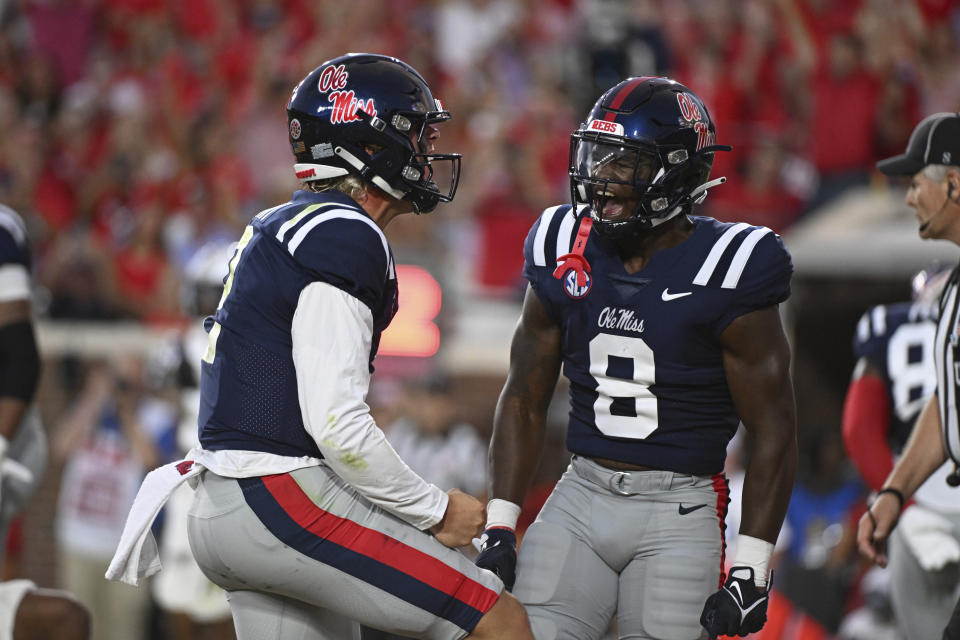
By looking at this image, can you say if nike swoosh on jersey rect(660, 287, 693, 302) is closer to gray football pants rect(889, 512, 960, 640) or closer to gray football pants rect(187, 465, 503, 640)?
gray football pants rect(187, 465, 503, 640)

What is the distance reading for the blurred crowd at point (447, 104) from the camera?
29.6 feet

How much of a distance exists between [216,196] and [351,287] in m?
6.50

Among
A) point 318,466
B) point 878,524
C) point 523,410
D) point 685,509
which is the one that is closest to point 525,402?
point 523,410

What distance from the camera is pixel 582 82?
32.0 ft

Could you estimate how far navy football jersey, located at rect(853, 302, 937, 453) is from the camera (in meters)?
4.85

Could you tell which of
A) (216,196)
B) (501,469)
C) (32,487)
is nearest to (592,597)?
(501,469)

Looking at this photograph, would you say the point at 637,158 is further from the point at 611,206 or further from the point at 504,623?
the point at 504,623

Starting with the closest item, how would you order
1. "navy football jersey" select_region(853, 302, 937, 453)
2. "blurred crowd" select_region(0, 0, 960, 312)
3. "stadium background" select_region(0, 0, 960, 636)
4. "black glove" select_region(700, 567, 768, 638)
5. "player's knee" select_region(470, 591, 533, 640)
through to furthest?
"player's knee" select_region(470, 591, 533, 640) < "black glove" select_region(700, 567, 768, 638) < "navy football jersey" select_region(853, 302, 937, 453) < "stadium background" select_region(0, 0, 960, 636) < "blurred crowd" select_region(0, 0, 960, 312)

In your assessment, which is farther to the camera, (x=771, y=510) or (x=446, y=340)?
(x=446, y=340)

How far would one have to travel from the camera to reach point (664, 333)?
339 cm

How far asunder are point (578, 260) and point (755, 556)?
0.89m

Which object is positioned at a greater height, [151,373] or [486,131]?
[486,131]

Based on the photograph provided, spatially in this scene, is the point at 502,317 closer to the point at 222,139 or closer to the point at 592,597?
the point at 222,139

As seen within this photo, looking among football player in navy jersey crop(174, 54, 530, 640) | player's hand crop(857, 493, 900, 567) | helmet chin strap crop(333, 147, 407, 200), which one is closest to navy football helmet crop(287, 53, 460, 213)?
helmet chin strap crop(333, 147, 407, 200)
